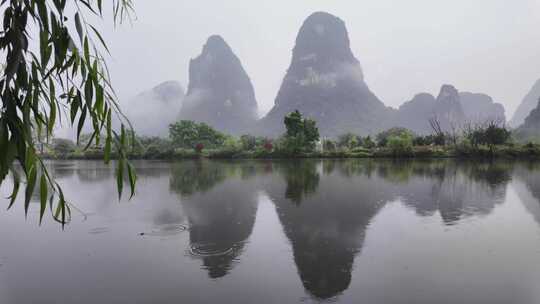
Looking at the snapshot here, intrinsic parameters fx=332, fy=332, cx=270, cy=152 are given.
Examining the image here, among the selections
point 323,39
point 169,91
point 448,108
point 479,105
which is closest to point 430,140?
point 448,108

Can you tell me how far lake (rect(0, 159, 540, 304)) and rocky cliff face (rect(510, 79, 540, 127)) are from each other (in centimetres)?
18440

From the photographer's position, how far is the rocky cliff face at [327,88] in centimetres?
10388

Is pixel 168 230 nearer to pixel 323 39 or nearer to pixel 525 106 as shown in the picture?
pixel 323 39

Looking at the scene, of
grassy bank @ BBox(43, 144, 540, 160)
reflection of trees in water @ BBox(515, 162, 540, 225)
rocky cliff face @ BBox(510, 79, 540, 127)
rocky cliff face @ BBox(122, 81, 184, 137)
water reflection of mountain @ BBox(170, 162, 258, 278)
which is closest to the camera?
water reflection of mountain @ BBox(170, 162, 258, 278)

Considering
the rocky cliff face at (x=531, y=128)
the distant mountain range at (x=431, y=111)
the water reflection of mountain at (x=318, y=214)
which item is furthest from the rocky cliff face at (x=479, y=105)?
the water reflection of mountain at (x=318, y=214)

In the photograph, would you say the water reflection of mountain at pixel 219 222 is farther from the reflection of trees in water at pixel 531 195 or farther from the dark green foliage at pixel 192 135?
the dark green foliage at pixel 192 135

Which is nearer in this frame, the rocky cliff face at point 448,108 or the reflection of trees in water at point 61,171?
the reflection of trees in water at point 61,171

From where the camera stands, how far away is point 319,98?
366 ft

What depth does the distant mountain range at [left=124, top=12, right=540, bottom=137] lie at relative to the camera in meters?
107

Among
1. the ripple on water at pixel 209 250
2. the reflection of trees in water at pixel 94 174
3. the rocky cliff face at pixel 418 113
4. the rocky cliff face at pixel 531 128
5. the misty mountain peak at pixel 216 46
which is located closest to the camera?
the ripple on water at pixel 209 250

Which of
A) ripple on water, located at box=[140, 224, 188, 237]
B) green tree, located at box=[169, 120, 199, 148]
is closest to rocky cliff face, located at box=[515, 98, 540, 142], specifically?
green tree, located at box=[169, 120, 199, 148]

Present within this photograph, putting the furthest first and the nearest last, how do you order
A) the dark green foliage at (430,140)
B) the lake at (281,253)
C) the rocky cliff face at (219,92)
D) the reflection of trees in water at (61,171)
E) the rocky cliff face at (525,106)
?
the rocky cliff face at (525,106), the rocky cliff face at (219,92), the dark green foliage at (430,140), the reflection of trees in water at (61,171), the lake at (281,253)

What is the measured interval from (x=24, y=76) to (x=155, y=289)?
10.4 feet

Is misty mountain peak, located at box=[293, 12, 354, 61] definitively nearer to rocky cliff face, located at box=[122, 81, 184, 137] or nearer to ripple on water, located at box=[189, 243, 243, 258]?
rocky cliff face, located at box=[122, 81, 184, 137]
